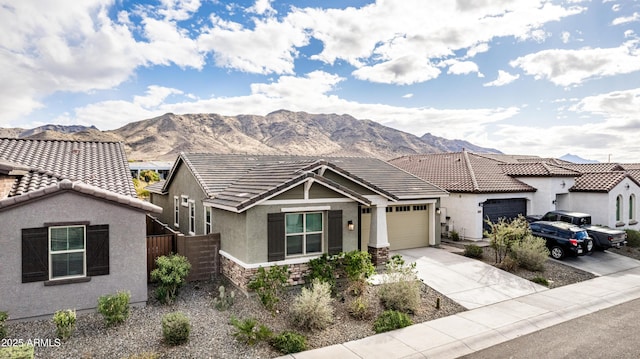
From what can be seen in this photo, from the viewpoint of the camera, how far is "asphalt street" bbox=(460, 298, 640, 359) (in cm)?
823

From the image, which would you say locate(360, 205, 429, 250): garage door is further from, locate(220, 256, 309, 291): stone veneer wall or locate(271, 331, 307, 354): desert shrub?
locate(271, 331, 307, 354): desert shrub

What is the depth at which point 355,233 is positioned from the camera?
12773 millimetres

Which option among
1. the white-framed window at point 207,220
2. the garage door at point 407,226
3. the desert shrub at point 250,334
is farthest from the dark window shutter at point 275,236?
the garage door at point 407,226

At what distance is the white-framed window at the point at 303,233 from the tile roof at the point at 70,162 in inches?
191

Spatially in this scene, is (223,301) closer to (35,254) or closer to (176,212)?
(35,254)

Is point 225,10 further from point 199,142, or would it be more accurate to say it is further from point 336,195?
point 199,142

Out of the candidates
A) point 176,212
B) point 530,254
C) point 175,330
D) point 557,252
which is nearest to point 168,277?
point 175,330

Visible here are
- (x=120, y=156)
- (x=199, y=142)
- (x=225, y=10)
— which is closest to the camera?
(x=120, y=156)

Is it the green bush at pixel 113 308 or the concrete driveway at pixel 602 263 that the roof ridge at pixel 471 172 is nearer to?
the concrete driveway at pixel 602 263

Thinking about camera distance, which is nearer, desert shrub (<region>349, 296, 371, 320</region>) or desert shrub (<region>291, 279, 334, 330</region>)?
desert shrub (<region>291, 279, 334, 330</region>)

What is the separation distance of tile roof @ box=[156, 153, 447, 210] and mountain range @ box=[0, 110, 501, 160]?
292ft

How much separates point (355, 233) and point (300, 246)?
82.1 inches

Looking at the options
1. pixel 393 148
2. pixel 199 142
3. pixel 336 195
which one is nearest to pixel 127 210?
pixel 336 195

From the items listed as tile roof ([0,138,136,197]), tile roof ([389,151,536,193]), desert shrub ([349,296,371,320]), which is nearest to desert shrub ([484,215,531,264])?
tile roof ([389,151,536,193])
